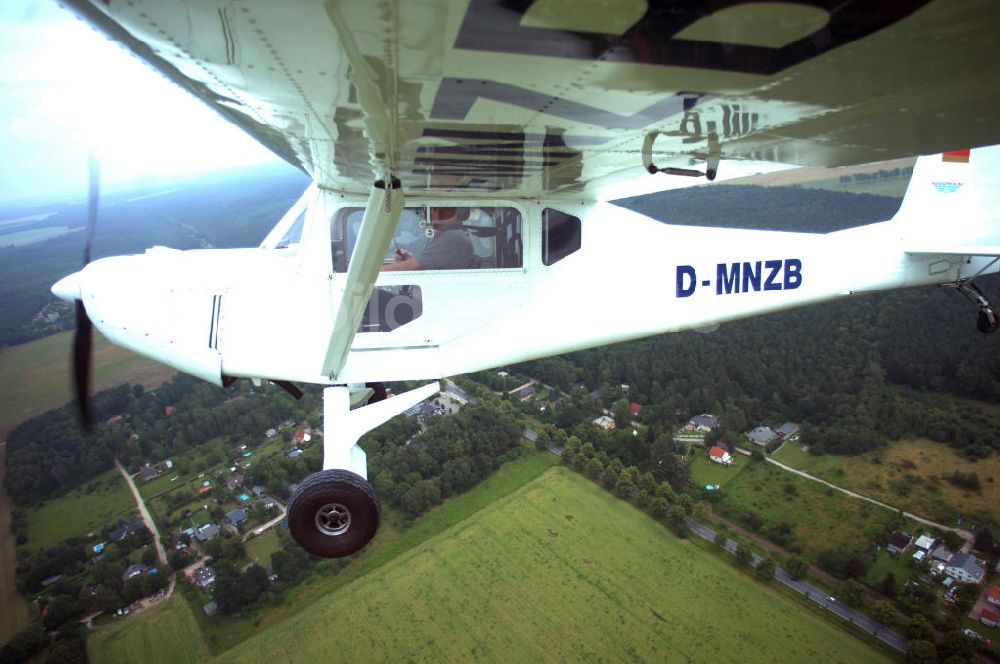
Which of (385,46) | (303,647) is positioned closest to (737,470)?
(303,647)

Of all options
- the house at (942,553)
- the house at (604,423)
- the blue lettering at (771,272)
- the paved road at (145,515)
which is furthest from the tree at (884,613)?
the paved road at (145,515)

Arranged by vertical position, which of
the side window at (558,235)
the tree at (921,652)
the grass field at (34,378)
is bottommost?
the tree at (921,652)

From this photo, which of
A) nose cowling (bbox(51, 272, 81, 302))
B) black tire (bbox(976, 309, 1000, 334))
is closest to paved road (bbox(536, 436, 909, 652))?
black tire (bbox(976, 309, 1000, 334))

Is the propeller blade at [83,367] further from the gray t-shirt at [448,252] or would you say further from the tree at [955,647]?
the tree at [955,647]

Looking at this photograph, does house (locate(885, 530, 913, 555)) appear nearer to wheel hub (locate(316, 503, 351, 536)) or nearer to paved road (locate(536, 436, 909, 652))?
paved road (locate(536, 436, 909, 652))

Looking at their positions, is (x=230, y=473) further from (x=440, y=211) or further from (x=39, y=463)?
(x=440, y=211)

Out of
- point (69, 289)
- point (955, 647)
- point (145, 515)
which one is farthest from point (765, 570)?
point (145, 515)
